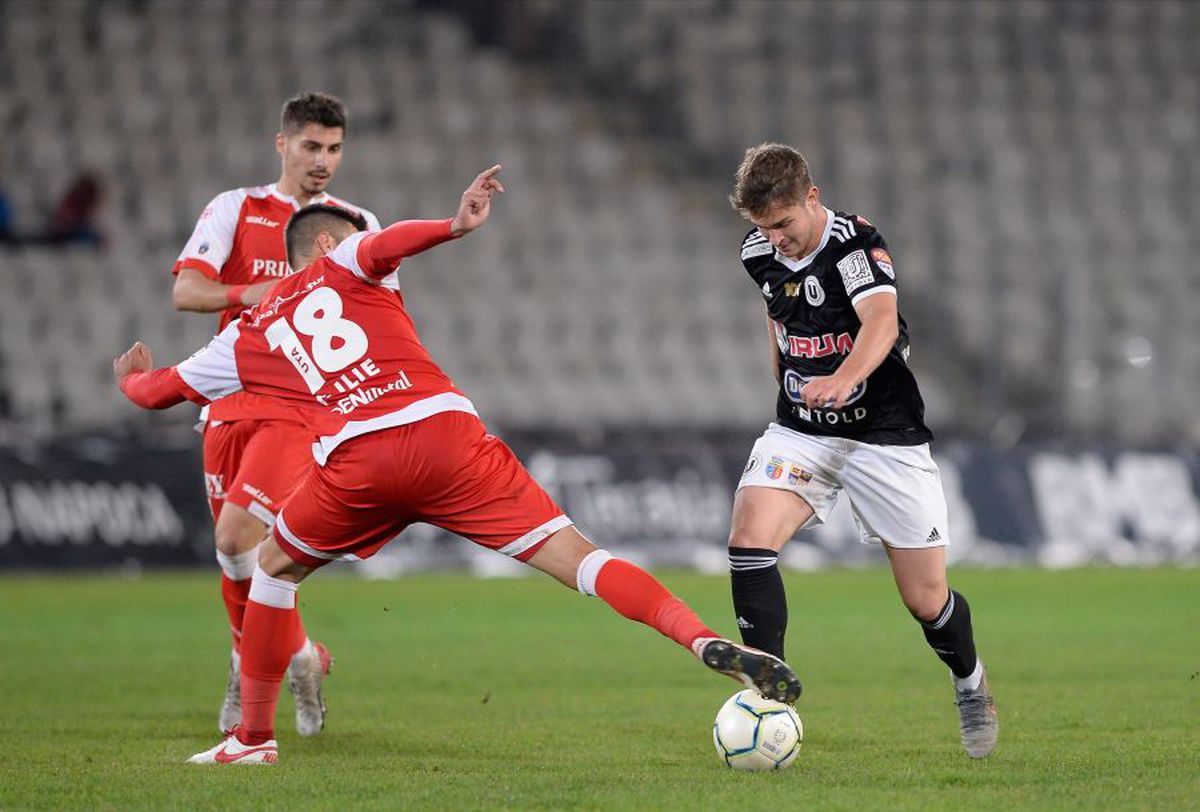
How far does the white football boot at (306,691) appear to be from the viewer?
6.85 metres

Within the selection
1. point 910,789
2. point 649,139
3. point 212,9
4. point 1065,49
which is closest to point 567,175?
point 649,139

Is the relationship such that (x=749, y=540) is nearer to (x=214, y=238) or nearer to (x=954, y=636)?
(x=954, y=636)

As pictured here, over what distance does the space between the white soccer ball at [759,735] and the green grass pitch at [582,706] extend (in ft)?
0.31

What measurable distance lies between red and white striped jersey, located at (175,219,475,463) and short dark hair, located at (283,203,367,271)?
452 millimetres

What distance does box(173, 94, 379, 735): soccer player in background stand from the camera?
6.98 metres

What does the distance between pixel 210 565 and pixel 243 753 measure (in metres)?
9.58

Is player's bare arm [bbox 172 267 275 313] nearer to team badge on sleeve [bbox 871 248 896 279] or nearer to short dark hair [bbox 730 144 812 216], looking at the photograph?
short dark hair [bbox 730 144 812 216]

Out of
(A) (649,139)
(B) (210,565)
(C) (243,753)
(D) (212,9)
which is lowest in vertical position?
(B) (210,565)

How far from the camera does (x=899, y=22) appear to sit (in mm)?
21359

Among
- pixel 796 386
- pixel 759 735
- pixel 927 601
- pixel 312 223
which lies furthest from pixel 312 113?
pixel 759 735

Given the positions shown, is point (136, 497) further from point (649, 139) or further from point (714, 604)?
point (649, 139)

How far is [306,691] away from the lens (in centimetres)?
686

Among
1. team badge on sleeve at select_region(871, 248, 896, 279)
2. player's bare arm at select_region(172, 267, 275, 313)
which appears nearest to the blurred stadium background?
player's bare arm at select_region(172, 267, 275, 313)

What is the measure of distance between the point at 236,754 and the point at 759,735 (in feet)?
5.85
